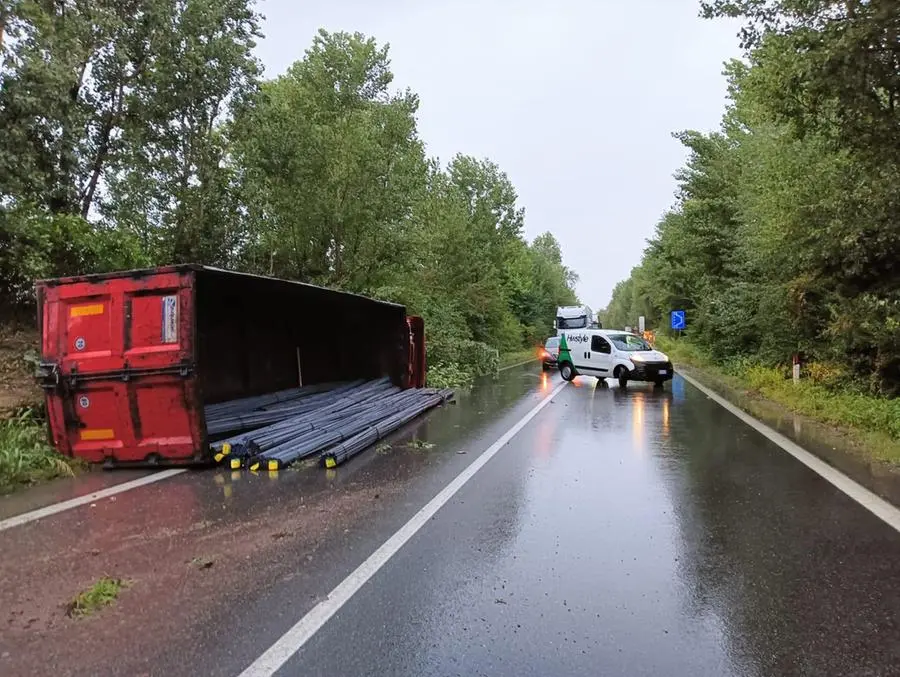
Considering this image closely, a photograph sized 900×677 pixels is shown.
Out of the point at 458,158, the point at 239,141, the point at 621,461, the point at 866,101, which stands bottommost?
the point at 621,461

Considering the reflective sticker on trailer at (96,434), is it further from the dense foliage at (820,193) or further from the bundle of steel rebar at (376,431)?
the dense foliage at (820,193)

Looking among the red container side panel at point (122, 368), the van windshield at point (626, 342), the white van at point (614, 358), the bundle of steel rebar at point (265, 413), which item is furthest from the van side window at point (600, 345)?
the red container side panel at point (122, 368)

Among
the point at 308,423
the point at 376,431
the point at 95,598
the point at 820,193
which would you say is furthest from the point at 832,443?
the point at 95,598

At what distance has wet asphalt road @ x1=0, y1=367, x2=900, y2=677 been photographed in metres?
3.54

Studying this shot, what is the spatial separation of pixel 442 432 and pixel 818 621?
8097mm

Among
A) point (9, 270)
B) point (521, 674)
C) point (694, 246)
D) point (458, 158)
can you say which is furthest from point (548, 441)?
point (458, 158)

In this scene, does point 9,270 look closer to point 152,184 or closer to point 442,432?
point 152,184

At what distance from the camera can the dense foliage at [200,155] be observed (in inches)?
436

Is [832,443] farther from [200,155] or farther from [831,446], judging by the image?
[200,155]

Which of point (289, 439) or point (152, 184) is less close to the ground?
point (152, 184)

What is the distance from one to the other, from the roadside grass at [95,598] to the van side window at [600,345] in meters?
19.1

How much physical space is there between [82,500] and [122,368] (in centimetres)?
179

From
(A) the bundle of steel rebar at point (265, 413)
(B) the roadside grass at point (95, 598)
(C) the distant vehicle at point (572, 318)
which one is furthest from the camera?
(C) the distant vehicle at point (572, 318)

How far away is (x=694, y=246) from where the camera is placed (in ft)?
92.5
